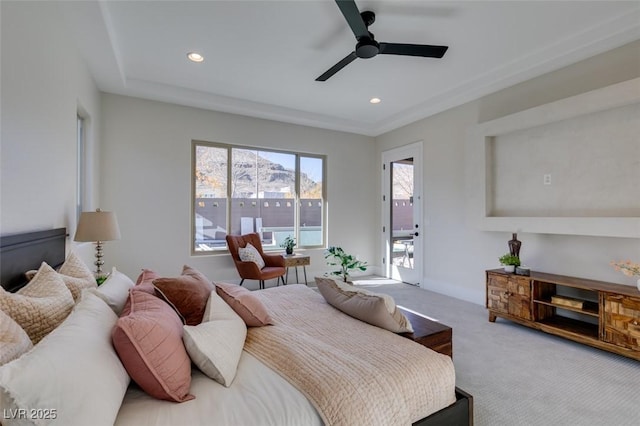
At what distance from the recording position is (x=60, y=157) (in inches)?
91.4

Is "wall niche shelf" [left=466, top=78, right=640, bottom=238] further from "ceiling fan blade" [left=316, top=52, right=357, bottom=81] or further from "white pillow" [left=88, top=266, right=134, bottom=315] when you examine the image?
"white pillow" [left=88, top=266, right=134, bottom=315]

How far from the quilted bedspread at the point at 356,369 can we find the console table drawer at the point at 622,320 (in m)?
2.17

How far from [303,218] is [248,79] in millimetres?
2568

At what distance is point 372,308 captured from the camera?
1.88 metres

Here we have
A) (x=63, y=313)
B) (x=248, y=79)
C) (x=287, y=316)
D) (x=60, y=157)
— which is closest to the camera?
(x=63, y=313)

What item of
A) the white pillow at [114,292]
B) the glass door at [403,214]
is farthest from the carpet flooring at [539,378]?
the white pillow at [114,292]

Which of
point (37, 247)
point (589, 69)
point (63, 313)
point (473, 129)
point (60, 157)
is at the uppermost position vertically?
point (589, 69)

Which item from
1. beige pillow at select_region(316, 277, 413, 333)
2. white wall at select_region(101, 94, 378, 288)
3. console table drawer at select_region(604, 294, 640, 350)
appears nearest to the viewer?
beige pillow at select_region(316, 277, 413, 333)

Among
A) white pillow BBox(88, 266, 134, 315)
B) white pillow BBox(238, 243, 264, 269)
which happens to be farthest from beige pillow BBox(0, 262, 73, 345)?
white pillow BBox(238, 243, 264, 269)

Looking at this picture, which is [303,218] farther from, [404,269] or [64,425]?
[64,425]

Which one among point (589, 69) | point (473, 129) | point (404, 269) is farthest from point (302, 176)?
point (589, 69)

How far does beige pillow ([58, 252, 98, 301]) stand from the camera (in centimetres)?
158

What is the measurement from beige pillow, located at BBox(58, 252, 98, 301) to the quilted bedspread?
94 centimetres

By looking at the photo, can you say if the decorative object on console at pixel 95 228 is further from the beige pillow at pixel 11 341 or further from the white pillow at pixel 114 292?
the beige pillow at pixel 11 341
